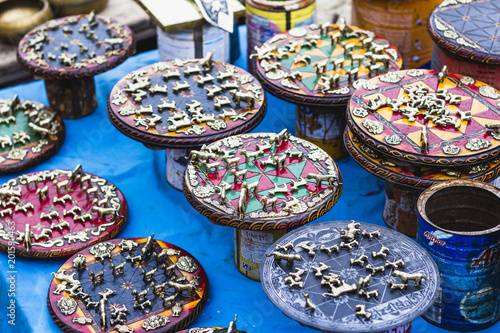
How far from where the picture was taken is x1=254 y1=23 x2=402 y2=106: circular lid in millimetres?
6125

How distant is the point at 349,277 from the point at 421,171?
114cm

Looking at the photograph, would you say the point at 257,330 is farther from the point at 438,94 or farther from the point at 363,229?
the point at 438,94

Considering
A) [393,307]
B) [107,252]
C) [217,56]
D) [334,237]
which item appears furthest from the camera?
[217,56]

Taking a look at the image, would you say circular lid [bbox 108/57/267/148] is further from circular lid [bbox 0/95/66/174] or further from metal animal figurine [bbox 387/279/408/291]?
metal animal figurine [bbox 387/279/408/291]

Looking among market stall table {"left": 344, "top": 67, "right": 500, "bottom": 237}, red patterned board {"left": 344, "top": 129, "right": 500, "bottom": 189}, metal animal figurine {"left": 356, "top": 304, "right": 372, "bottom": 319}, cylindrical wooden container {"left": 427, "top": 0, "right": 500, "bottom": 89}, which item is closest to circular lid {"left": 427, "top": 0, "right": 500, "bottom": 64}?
cylindrical wooden container {"left": 427, "top": 0, "right": 500, "bottom": 89}

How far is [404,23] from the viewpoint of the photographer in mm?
7355

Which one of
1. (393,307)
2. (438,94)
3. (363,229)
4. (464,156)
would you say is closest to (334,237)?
(363,229)

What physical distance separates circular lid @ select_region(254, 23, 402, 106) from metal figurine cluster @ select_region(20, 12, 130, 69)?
1516mm

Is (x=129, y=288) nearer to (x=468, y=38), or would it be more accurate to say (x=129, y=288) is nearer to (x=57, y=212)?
(x=57, y=212)

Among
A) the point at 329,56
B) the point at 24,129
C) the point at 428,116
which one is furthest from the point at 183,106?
the point at 428,116

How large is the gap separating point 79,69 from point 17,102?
842mm

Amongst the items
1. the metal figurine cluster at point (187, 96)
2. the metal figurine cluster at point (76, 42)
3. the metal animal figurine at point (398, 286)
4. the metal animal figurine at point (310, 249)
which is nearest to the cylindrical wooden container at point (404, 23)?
the metal figurine cluster at point (187, 96)

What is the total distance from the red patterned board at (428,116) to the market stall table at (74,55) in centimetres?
262

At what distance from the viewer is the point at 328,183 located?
523 cm
